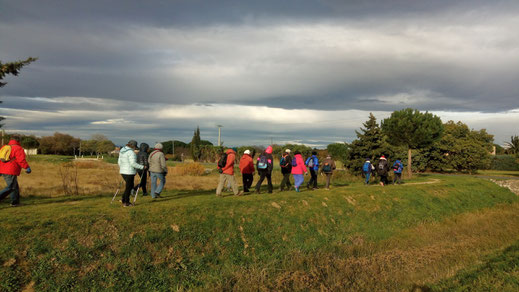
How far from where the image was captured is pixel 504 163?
6278 cm

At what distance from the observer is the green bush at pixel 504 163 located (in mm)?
61719

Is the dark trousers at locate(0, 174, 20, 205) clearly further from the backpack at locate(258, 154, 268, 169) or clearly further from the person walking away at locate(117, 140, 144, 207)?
the backpack at locate(258, 154, 268, 169)

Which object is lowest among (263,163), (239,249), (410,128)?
(239,249)

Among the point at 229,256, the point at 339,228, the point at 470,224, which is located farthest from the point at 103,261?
the point at 470,224

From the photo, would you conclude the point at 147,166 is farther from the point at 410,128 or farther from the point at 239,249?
the point at 410,128

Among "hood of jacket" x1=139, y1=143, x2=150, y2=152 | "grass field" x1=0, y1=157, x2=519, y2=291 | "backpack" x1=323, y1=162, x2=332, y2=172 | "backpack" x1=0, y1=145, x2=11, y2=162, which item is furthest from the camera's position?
"backpack" x1=323, y1=162, x2=332, y2=172

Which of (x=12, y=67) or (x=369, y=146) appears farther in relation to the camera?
(x=369, y=146)

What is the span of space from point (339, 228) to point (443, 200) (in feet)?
34.0

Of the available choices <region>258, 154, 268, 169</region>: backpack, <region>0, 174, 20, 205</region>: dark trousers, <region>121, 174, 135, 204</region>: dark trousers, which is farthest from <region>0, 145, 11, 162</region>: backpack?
<region>258, 154, 268, 169</region>: backpack

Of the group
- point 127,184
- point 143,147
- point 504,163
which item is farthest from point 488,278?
point 504,163

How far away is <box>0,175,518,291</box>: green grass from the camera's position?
7566mm

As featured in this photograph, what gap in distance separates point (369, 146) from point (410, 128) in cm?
405

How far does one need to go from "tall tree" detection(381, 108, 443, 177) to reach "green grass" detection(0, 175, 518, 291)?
1950 cm

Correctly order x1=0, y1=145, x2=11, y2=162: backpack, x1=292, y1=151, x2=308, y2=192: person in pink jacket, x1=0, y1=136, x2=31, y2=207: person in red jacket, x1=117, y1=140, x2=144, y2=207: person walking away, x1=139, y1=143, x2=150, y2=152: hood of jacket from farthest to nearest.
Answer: x1=292, y1=151, x2=308, y2=192: person in pink jacket, x1=139, y1=143, x2=150, y2=152: hood of jacket, x1=117, y1=140, x2=144, y2=207: person walking away, x1=0, y1=136, x2=31, y2=207: person in red jacket, x1=0, y1=145, x2=11, y2=162: backpack
